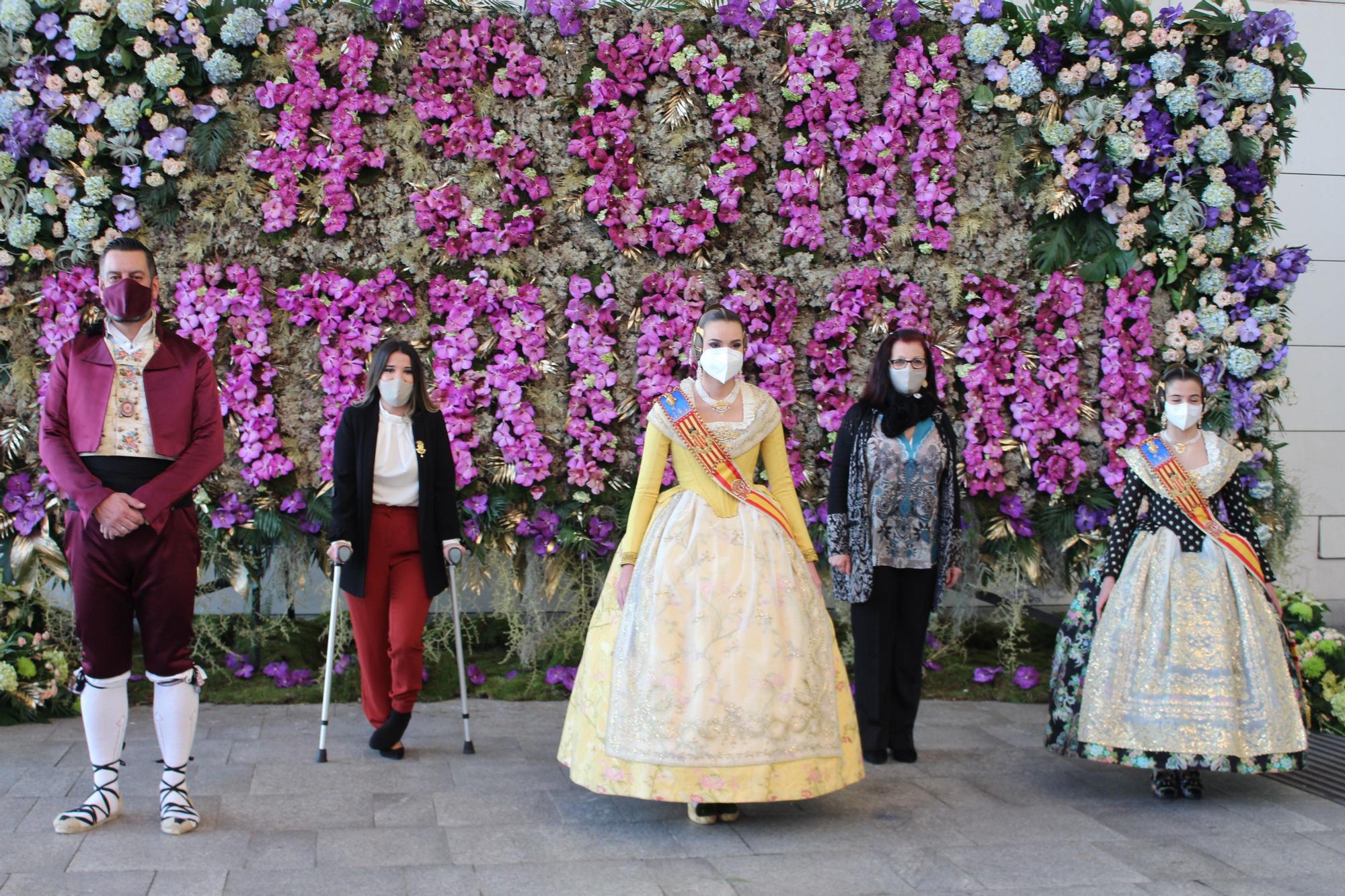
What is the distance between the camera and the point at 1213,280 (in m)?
6.50

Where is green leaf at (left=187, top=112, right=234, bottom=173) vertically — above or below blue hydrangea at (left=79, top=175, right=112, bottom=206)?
above

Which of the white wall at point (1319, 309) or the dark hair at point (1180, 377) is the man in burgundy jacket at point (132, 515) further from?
the white wall at point (1319, 309)

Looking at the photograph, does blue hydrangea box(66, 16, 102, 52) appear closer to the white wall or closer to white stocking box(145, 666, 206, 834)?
white stocking box(145, 666, 206, 834)

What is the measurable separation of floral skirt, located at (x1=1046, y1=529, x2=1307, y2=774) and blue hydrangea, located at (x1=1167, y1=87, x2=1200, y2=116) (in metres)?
2.69

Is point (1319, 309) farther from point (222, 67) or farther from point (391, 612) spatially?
point (222, 67)

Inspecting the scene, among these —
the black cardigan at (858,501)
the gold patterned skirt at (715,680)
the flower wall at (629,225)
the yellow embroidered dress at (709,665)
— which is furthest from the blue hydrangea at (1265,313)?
the gold patterned skirt at (715,680)

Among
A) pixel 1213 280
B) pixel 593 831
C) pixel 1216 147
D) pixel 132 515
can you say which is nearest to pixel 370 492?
pixel 132 515

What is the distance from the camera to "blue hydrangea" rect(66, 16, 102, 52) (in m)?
5.73

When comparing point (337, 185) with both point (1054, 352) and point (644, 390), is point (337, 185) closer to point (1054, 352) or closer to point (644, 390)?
point (644, 390)

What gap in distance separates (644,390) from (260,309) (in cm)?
183

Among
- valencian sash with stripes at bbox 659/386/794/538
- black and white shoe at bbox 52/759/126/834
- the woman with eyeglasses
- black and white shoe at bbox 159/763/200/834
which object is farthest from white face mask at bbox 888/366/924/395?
black and white shoe at bbox 52/759/126/834

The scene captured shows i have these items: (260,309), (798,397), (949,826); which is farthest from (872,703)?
(260,309)

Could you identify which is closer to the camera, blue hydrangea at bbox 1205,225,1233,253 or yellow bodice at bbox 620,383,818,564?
yellow bodice at bbox 620,383,818,564

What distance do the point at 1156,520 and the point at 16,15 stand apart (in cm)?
524
